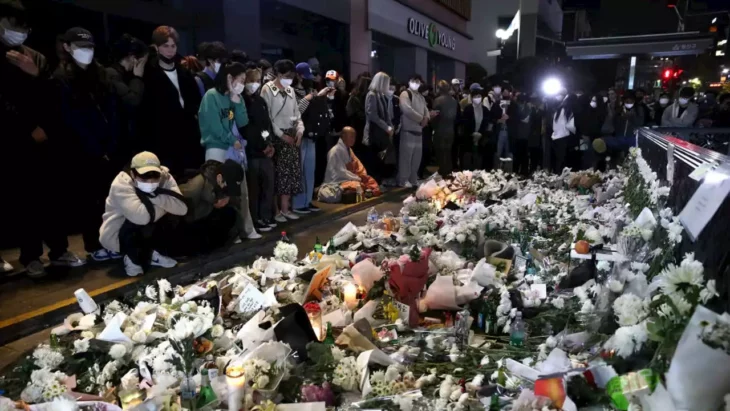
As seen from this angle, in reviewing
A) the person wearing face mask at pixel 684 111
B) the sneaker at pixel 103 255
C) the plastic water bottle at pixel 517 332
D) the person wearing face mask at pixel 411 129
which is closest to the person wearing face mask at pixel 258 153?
the sneaker at pixel 103 255

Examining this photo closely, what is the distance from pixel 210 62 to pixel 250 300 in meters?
3.66

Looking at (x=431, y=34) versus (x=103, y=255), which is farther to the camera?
(x=431, y=34)

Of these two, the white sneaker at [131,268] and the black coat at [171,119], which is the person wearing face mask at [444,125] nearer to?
the black coat at [171,119]

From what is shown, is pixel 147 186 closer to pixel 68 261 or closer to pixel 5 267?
pixel 68 261

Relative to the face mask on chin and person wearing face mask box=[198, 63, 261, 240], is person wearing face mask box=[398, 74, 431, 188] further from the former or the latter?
the face mask on chin

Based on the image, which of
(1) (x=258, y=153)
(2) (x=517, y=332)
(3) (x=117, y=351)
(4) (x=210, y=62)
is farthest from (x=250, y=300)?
(4) (x=210, y=62)

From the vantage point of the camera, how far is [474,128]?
37.1 feet

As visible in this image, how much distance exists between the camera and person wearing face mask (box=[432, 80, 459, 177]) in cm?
1059

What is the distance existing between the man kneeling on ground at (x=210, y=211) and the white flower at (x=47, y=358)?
227cm

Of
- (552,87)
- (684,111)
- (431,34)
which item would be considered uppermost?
(431,34)

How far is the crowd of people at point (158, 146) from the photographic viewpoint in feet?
15.0

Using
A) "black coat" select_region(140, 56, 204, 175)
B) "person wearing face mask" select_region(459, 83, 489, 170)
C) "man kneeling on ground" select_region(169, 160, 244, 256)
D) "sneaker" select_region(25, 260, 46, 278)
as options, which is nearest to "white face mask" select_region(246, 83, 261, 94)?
"black coat" select_region(140, 56, 204, 175)

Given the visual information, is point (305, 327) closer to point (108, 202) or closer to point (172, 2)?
point (108, 202)

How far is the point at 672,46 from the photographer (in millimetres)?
22844
